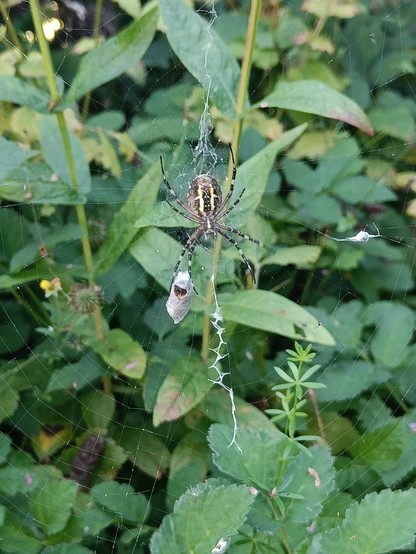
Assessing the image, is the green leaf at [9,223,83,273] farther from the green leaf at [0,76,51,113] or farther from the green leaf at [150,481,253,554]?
the green leaf at [150,481,253,554]

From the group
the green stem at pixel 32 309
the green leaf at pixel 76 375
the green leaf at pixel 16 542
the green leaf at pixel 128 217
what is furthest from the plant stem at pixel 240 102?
the green leaf at pixel 16 542

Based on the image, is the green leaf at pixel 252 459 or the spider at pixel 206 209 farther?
the spider at pixel 206 209

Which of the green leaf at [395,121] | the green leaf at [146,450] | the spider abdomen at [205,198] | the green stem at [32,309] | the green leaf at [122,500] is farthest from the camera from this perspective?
the green leaf at [395,121]

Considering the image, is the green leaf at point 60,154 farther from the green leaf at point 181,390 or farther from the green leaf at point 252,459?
the green leaf at point 252,459

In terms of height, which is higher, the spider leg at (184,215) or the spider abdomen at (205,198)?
the spider abdomen at (205,198)

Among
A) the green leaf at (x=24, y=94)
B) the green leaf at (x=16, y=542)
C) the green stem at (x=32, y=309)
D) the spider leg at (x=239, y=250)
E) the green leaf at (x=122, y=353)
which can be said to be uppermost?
the green leaf at (x=24, y=94)

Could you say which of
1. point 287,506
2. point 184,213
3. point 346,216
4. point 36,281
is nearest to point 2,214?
point 36,281

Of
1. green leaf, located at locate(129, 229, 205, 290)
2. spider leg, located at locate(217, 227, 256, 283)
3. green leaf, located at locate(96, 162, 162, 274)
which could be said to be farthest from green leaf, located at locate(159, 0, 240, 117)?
spider leg, located at locate(217, 227, 256, 283)

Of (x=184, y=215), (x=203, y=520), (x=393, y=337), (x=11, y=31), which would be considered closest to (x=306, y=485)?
(x=203, y=520)
